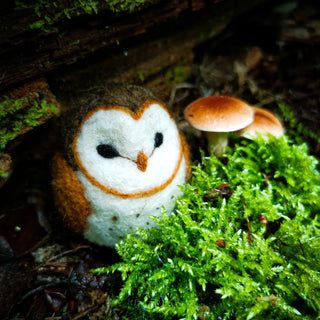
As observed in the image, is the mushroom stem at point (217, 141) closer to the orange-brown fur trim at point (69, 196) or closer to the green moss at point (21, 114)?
the orange-brown fur trim at point (69, 196)

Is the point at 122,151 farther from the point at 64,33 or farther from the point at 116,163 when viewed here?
the point at 64,33

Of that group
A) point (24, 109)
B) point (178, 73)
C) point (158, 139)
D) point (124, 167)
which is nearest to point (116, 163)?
point (124, 167)

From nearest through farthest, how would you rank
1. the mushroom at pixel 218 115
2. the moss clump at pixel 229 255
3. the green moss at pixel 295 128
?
1. the moss clump at pixel 229 255
2. the mushroom at pixel 218 115
3. the green moss at pixel 295 128

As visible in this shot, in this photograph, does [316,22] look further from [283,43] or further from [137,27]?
[137,27]

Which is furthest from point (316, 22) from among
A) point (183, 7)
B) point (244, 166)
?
point (244, 166)

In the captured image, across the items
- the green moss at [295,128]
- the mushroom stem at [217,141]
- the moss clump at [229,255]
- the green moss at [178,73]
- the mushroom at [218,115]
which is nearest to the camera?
the moss clump at [229,255]

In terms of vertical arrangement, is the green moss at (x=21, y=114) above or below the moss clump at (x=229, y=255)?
above

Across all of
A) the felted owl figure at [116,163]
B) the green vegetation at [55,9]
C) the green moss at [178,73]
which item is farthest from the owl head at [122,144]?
the green moss at [178,73]
